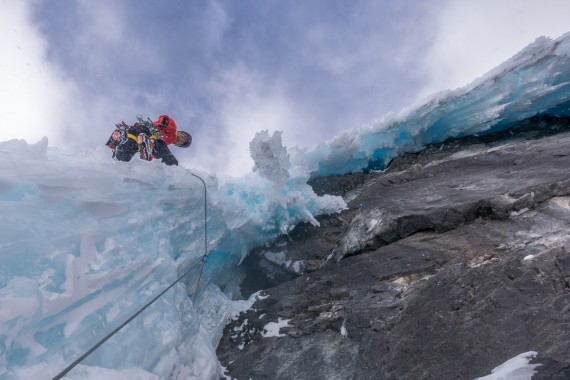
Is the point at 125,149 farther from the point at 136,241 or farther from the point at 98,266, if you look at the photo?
the point at 98,266

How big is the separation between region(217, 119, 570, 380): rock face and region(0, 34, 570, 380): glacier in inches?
26.0

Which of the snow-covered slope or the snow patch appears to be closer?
the snow patch

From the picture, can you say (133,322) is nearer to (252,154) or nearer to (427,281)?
(427,281)

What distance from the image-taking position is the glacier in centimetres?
273

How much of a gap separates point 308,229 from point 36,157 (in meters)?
5.07

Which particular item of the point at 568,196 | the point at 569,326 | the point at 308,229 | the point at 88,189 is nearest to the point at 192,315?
the point at 88,189

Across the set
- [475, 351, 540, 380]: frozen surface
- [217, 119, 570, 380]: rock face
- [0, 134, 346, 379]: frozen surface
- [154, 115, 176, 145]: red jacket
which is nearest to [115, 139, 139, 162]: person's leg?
[154, 115, 176, 145]: red jacket

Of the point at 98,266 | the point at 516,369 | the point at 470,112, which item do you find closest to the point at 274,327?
the point at 98,266

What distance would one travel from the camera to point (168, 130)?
24.9ft

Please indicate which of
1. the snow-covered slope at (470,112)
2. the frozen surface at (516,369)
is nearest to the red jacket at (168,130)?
the snow-covered slope at (470,112)

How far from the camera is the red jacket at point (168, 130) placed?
7.45m

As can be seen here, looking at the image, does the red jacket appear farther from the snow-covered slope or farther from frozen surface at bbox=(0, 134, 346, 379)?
the snow-covered slope

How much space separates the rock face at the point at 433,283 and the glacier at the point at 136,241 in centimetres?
66

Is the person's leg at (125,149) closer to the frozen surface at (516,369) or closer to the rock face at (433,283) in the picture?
the rock face at (433,283)
